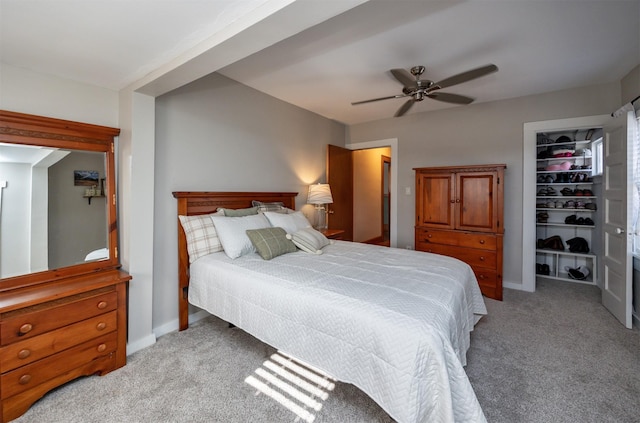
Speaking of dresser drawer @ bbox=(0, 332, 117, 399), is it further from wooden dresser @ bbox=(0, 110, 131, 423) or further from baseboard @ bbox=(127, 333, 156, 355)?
baseboard @ bbox=(127, 333, 156, 355)

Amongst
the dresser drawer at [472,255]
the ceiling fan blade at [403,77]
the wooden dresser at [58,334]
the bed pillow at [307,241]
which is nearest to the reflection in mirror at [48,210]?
the wooden dresser at [58,334]

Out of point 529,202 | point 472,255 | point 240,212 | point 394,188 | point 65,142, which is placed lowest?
point 472,255

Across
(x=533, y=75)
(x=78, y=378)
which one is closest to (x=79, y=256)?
(x=78, y=378)

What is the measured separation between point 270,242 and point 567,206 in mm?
4389

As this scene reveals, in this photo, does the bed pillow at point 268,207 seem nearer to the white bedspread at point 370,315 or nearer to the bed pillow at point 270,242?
the bed pillow at point 270,242

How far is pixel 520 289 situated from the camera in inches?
143

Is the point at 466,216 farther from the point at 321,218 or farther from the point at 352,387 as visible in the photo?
the point at 352,387

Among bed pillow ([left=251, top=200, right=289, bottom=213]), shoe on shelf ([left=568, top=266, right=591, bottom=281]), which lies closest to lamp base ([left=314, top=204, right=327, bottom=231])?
bed pillow ([left=251, top=200, right=289, bottom=213])

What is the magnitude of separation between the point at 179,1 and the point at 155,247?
1.90 meters

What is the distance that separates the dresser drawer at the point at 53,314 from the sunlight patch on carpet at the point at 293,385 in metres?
1.14

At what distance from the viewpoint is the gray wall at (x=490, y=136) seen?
3338 mm

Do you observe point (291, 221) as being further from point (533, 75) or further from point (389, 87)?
point (533, 75)

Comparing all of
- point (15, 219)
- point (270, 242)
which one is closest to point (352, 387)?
point (270, 242)

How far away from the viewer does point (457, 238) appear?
140 inches
